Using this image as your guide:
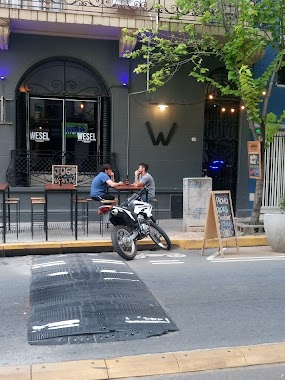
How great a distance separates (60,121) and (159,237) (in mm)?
4566

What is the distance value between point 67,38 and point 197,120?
4.13 metres

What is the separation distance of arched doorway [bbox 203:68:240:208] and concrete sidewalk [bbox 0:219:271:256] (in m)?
2.90

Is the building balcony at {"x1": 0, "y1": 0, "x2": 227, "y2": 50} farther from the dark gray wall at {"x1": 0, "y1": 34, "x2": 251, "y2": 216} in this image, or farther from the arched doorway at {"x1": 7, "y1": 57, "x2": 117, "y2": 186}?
the arched doorway at {"x1": 7, "y1": 57, "x2": 117, "y2": 186}

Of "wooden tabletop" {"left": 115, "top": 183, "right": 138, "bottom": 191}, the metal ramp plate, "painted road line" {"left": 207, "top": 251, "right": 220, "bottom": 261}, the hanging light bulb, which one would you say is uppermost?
the hanging light bulb

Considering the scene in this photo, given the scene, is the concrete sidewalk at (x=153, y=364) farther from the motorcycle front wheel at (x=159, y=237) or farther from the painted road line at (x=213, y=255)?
the motorcycle front wheel at (x=159, y=237)

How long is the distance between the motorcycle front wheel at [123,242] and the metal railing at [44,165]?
12.0ft

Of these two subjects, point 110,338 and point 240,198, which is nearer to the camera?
point 110,338

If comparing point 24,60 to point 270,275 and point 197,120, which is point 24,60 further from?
point 270,275

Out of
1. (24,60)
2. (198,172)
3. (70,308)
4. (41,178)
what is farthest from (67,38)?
(70,308)

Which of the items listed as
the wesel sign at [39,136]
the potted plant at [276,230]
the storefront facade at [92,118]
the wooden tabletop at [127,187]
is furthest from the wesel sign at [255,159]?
the wesel sign at [39,136]

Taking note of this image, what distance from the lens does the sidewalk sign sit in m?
8.66

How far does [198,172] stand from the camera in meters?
12.5

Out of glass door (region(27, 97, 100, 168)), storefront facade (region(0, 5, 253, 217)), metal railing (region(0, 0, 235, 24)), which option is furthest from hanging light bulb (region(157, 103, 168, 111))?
metal railing (region(0, 0, 235, 24))

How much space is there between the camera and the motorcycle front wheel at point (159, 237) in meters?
8.99
